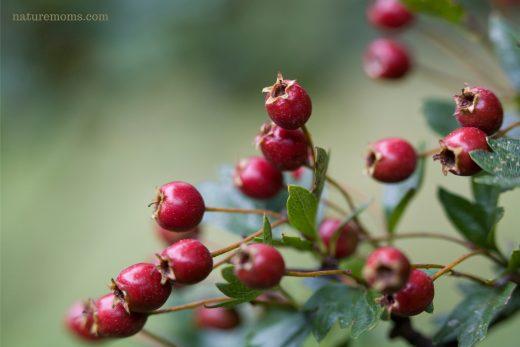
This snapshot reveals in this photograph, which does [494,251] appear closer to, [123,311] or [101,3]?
[123,311]

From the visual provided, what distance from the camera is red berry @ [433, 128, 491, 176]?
39 centimetres

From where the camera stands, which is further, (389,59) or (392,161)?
(389,59)

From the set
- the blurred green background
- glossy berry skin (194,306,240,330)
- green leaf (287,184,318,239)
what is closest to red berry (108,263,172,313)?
green leaf (287,184,318,239)

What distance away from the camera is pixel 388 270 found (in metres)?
0.33

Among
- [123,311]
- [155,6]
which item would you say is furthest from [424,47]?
[123,311]

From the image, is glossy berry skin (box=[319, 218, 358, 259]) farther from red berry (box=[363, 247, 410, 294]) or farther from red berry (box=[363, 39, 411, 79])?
red berry (box=[363, 39, 411, 79])

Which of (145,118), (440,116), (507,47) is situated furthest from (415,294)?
(145,118)

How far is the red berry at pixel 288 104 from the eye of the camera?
0.41 metres

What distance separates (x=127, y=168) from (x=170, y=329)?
1647 mm

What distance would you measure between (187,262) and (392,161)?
25cm

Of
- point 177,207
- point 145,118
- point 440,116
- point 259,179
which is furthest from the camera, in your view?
point 145,118

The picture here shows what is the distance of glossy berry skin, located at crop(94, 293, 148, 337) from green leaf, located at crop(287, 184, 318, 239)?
19 cm

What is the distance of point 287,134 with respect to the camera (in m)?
0.46

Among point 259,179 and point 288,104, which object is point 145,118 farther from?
point 288,104
